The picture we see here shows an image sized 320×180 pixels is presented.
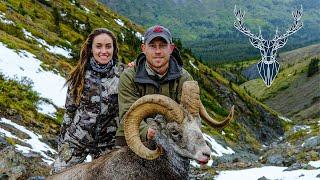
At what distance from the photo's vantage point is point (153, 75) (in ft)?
29.6

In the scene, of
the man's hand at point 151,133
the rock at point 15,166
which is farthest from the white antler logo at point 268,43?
the man's hand at point 151,133

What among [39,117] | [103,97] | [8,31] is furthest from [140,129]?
[8,31]

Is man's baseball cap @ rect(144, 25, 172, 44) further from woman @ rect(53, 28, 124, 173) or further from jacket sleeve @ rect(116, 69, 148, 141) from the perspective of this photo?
woman @ rect(53, 28, 124, 173)

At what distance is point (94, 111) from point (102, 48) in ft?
4.10

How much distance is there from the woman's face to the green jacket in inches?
46.8

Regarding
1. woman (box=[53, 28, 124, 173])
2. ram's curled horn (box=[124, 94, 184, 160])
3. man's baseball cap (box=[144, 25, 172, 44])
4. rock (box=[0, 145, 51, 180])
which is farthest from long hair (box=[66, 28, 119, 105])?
rock (box=[0, 145, 51, 180])

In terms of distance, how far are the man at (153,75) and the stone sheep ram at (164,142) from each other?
65 centimetres

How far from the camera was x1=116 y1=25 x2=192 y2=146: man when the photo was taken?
8883mm

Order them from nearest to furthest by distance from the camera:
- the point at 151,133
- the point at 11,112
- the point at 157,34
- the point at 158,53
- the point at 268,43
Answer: the point at 151,133, the point at 157,34, the point at 158,53, the point at 11,112, the point at 268,43

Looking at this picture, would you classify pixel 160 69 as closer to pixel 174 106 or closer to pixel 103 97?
pixel 174 106

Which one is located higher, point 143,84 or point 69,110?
point 143,84

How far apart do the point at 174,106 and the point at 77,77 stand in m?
2.83

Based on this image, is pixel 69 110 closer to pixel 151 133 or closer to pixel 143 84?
pixel 143 84

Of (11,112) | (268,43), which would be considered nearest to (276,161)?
(11,112)
